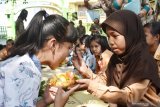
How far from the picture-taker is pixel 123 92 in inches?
97.3

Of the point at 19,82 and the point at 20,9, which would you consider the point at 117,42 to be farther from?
the point at 20,9

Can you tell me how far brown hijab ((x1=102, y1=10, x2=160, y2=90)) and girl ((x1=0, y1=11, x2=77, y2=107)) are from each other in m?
0.62

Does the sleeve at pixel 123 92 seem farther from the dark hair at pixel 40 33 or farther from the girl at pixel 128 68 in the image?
the dark hair at pixel 40 33

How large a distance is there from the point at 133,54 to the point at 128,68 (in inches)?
4.8

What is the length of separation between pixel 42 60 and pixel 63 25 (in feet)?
0.83

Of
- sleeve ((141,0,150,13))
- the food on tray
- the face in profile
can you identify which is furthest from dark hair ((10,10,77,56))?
sleeve ((141,0,150,13))

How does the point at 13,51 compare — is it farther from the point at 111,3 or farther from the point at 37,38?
the point at 111,3

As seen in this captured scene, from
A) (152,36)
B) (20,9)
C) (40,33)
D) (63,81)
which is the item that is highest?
(40,33)

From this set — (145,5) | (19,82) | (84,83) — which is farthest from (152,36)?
(19,82)

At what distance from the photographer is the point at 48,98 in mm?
2283

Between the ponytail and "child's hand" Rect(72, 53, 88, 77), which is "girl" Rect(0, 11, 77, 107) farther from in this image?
"child's hand" Rect(72, 53, 88, 77)

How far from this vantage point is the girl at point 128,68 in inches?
98.7

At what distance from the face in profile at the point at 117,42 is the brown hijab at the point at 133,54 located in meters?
0.03

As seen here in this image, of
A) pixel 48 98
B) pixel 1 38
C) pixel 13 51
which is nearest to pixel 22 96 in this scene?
pixel 13 51
